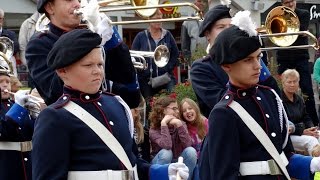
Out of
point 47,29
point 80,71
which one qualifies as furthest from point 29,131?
point 80,71

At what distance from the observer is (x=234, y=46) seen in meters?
4.20

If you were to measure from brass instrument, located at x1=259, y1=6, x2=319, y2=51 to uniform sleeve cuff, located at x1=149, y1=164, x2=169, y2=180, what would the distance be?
206 centimetres

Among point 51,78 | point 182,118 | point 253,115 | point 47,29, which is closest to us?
point 253,115

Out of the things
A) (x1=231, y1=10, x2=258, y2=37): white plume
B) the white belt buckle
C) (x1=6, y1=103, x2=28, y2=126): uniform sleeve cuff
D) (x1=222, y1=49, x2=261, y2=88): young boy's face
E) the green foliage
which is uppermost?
(x1=231, y1=10, x2=258, y2=37): white plume

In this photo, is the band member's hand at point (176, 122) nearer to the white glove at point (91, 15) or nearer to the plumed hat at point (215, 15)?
the plumed hat at point (215, 15)

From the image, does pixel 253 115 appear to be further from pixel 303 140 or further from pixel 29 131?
pixel 303 140

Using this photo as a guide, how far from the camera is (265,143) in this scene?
413 centimetres

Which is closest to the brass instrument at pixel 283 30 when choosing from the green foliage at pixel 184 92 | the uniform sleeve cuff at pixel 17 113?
the uniform sleeve cuff at pixel 17 113

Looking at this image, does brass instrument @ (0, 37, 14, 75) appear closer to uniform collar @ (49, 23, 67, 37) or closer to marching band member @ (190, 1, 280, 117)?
uniform collar @ (49, 23, 67, 37)

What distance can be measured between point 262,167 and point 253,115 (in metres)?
0.30

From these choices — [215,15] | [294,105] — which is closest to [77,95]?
[215,15]

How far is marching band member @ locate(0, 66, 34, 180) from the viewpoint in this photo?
19.0ft

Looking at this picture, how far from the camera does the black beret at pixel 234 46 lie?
13.7 ft

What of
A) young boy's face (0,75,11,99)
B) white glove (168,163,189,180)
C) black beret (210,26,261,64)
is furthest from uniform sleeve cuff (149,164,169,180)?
young boy's face (0,75,11,99)
